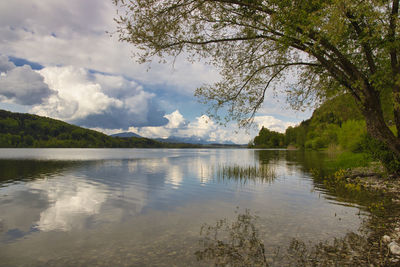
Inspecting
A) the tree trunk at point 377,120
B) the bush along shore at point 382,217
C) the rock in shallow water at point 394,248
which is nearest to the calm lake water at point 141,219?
the bush along shore at point 382,217

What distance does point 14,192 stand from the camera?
67.9 feet

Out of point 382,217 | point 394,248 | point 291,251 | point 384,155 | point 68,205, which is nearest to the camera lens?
point 394,248

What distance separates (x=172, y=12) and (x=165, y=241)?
1114 cm

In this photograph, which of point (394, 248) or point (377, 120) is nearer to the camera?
point (394, 248)

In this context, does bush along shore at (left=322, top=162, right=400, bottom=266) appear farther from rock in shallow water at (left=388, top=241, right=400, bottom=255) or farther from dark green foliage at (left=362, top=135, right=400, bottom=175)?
dark green foliage at (left=362, top=135, right=400, bottom=175)

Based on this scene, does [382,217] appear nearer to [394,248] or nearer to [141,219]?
[394,248]

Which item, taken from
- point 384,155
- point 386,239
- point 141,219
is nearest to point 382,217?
point 386,239

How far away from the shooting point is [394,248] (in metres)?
8.12

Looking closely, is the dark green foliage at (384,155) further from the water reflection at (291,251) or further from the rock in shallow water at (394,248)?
the rock in shallow water at (394,248)

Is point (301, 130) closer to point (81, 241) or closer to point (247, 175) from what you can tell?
point (247, 175)

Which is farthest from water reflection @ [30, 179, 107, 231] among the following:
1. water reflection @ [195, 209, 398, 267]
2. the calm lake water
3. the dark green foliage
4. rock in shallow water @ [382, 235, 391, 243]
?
the dark green foliage

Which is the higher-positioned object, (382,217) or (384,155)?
(384,155)

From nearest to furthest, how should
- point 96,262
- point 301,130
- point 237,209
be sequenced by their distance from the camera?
1. point 96,262
2. point 237,209
3. point 301,130

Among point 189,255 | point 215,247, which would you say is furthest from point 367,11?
point 189,255
